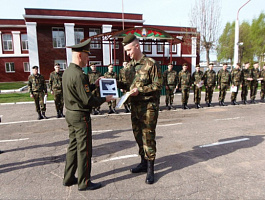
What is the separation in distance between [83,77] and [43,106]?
604 cm

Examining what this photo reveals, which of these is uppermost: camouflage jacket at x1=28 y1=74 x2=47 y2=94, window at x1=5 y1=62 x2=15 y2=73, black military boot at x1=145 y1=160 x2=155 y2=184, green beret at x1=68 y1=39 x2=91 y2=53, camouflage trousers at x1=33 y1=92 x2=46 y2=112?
window at x1=5 y1=62 x2=15 y2=73

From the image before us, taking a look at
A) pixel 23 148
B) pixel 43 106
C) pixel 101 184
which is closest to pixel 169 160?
pixel 101 184

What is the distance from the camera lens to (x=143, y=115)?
3232 mm

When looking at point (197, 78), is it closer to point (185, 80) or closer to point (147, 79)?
point (185, 80)

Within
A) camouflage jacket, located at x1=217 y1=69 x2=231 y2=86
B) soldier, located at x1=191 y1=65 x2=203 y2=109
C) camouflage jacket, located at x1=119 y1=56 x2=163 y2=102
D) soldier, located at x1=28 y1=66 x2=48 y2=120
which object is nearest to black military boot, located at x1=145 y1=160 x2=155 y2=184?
camouflage jacket, located at x1=119 y1=56 x2=163 y2=102

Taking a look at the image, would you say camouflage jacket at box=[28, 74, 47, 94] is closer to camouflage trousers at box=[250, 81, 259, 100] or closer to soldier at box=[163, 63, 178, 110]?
soldier at box=[163, 63, 178, 110]

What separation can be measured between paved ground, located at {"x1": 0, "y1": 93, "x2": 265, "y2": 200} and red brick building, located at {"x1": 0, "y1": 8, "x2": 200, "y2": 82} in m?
15.7

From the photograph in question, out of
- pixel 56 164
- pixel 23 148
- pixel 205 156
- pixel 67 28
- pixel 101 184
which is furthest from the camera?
pixel 67 28

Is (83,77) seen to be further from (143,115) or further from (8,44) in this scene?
(8,44)

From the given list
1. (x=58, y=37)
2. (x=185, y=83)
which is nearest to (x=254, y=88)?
(x=185, y=83)

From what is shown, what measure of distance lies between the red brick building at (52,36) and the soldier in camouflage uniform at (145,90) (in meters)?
18.0

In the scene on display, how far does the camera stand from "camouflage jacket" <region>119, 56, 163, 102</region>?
10.0 feet

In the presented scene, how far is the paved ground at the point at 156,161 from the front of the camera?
2963 mm

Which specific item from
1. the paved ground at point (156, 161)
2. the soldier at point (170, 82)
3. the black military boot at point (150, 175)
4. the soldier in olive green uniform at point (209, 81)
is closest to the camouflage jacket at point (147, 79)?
the black military boot at point (150, 175)
